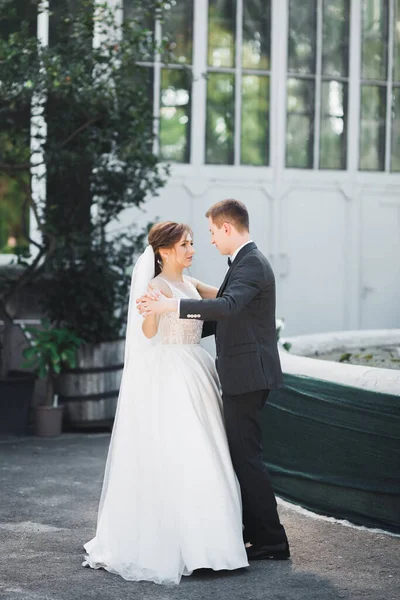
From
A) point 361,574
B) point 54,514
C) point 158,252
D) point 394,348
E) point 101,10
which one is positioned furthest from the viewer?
point 101,10

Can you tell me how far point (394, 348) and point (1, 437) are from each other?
9.86 feet

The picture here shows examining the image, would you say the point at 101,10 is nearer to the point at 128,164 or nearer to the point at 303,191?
the point at 128,164

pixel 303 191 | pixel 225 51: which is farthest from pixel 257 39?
pixel 303 191

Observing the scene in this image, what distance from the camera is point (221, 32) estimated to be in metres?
Answer: 9.25

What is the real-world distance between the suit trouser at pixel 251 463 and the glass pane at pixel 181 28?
17.2 ft

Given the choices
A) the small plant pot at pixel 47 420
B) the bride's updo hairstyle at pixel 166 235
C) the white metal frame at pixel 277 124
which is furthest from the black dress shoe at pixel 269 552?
the white metal frame at pixel 277 124

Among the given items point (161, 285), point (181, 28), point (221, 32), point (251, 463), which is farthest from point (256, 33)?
point (251, 463)

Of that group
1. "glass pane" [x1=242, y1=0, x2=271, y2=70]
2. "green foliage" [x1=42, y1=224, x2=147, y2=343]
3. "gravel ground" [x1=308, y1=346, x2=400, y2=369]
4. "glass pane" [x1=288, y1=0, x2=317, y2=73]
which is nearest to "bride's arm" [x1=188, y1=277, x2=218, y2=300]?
"gravel ground" [x1=308, y1=346, x2=400, y2=369]

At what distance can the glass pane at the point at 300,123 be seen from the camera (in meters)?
9.49

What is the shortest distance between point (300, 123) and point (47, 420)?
12.3ft

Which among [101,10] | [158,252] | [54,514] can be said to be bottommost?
[54,514]

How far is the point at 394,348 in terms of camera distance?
22.3 feet

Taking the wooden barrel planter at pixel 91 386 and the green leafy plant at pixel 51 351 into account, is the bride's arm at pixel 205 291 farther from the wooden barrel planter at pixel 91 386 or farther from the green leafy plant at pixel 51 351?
the wooden barrel planter at pixel 91 386

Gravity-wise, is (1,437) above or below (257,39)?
below
